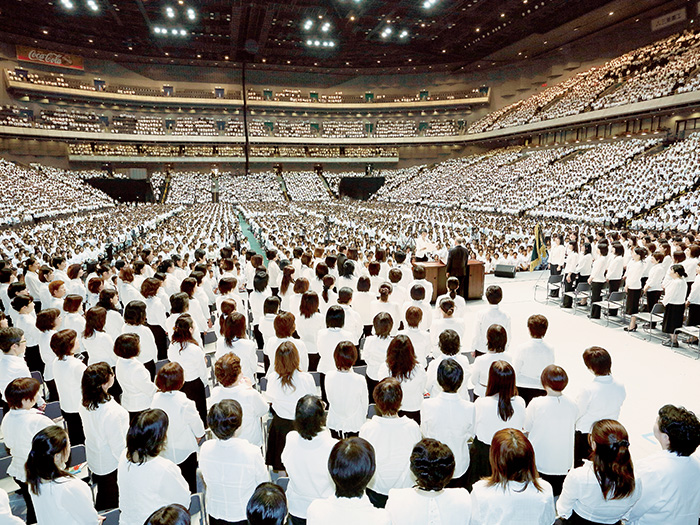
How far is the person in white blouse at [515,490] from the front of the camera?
197 cm

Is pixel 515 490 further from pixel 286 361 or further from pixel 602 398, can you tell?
pixel 286 361

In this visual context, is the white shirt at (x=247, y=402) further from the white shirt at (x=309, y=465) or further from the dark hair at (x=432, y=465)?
the dark hair at (x=432, y=465)

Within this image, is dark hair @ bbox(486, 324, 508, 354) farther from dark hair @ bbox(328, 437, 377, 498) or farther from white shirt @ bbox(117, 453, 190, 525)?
white shirt @ bbox(117, 453, 190, 525)

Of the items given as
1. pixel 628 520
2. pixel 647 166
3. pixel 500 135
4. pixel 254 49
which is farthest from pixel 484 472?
pixel 254 49

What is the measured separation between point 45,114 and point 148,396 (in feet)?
165

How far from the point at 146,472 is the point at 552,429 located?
2.56 m

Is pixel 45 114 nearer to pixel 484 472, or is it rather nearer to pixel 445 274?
pixel 445 274

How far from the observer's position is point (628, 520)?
237cm

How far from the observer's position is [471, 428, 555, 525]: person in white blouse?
1.97 meters

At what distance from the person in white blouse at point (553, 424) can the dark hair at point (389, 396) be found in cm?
99

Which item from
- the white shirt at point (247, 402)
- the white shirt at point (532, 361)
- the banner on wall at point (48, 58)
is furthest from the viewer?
the banner on wall at point (48, 58)

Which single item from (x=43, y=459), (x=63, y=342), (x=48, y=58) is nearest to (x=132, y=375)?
(x=63, y=342)

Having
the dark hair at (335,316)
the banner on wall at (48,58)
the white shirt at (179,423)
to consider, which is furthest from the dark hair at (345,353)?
the banner on wall at (48,58)

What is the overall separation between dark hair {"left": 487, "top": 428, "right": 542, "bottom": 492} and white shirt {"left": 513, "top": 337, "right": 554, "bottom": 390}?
202cm
